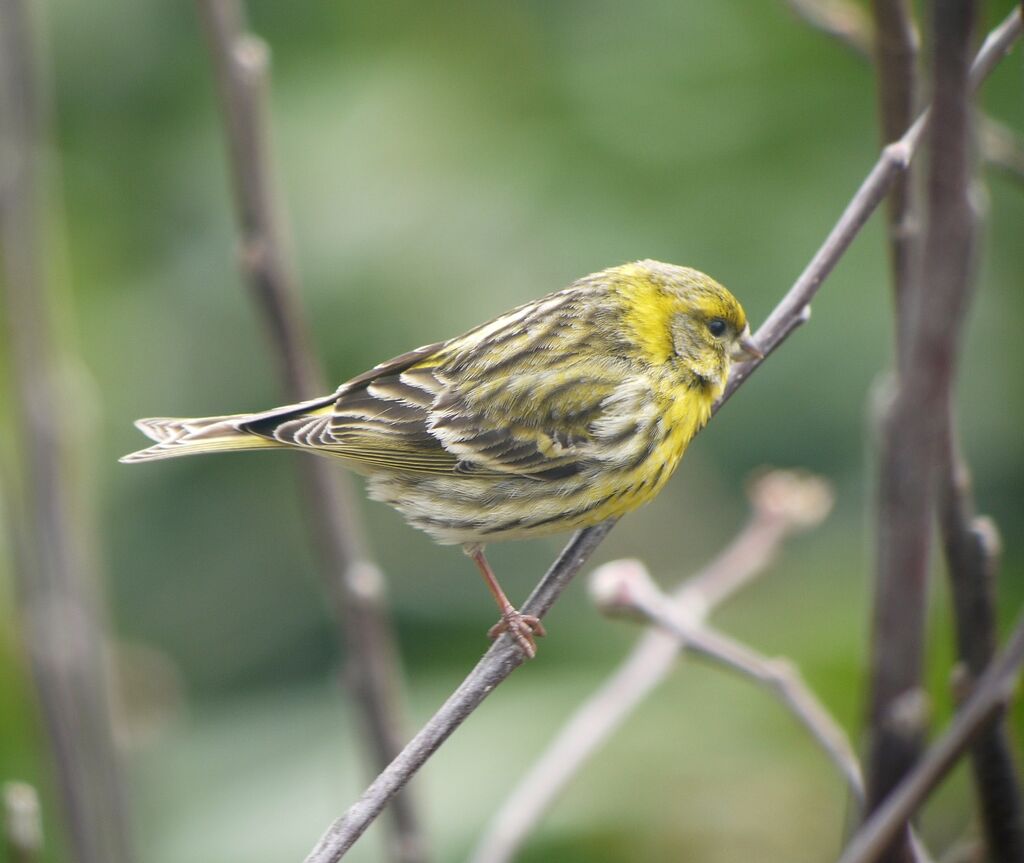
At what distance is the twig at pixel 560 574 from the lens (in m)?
1.92

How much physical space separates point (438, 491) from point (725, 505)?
1800mm

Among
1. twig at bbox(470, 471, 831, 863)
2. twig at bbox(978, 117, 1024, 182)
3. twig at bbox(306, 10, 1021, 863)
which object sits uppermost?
twig at bbox(978, 117, 1024, 182)

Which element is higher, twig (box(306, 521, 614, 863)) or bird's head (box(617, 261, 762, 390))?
bird's head (box(617, 261, 762, 390))

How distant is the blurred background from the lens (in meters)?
4.14

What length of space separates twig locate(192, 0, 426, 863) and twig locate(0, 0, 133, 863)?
0.31 metres

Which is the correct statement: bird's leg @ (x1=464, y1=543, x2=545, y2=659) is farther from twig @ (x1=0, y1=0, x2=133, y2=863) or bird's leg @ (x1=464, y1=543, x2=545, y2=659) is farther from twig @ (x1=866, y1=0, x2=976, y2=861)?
twig @ (x1=866, y1=0, x2=976, y2=861)

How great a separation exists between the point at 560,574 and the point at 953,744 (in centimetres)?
156

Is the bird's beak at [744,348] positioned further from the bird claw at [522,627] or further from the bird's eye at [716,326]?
the bird claw at [522,627]

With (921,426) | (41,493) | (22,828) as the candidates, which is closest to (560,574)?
(41,493)

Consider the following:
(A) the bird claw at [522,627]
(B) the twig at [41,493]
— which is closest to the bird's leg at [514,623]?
(A) the bird claw at [522,627]

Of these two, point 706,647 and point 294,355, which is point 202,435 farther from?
point 706,647

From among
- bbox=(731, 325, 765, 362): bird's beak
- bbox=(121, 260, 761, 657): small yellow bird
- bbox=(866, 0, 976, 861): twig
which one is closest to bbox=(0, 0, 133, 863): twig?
bbox=(121, 260, 761, 657): small yellow bird

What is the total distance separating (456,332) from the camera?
5.01m

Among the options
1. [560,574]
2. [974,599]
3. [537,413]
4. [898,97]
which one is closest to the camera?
[974,599]
